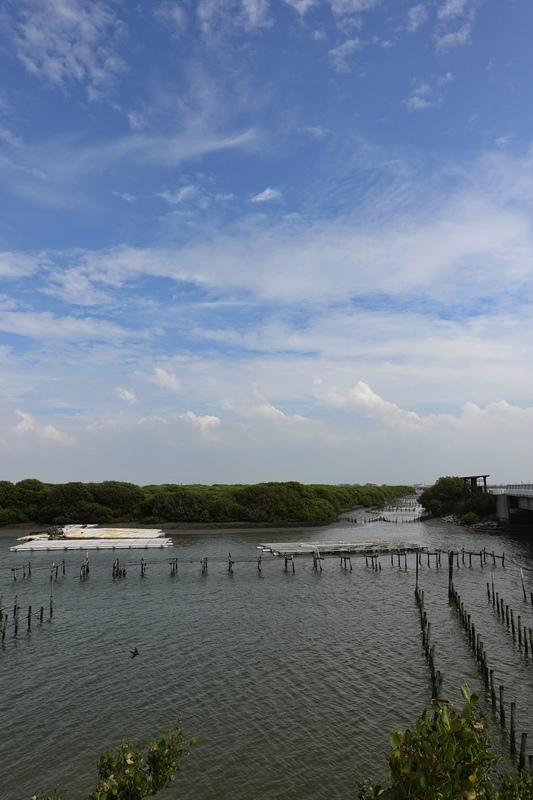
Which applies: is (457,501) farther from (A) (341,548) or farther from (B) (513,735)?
(B) (513,735)

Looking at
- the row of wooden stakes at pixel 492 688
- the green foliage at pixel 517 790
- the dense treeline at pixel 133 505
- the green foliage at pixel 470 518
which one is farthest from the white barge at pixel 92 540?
the green foliage at pixel 517 790

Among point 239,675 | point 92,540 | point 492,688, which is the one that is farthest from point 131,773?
point 92,540

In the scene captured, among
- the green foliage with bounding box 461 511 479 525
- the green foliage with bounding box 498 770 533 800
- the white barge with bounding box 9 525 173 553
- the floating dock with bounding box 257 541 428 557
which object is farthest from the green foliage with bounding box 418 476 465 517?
the green foliage with bounding box 498 770 533 800

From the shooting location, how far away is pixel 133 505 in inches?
4405

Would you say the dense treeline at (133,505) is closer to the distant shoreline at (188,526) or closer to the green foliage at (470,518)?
the distant shoreline at (188,526)

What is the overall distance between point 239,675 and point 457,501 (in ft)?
333

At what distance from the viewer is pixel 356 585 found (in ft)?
180

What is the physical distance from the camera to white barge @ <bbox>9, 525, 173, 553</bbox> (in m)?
73.9

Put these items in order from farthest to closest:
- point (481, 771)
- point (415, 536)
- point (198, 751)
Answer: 1. point (415, 536)
2. point (198, 751)
3. point (481, 771)

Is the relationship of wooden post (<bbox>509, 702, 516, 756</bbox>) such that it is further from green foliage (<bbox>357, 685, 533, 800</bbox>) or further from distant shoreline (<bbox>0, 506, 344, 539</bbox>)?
distant shoreline (<bbox>0, 506, 344, 539</bbox>)

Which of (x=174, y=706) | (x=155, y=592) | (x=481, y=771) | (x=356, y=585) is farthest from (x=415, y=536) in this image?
(x=481, y=771)

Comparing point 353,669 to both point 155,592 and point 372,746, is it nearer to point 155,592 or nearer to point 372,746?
point 372,746

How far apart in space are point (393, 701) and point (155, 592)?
3165cm

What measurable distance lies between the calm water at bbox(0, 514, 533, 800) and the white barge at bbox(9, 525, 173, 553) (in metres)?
17.5
